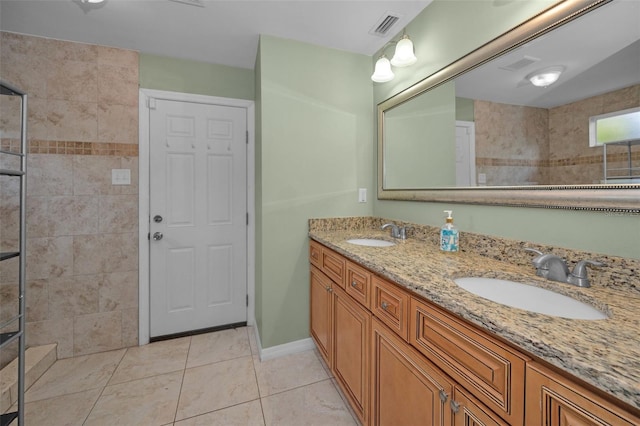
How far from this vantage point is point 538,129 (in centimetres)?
114

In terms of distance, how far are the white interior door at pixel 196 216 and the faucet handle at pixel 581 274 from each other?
2.22 meters

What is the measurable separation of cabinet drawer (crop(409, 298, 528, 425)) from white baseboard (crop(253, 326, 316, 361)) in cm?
138

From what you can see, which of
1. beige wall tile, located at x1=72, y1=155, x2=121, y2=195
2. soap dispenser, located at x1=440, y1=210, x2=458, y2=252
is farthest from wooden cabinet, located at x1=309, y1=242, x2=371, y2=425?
beige wall tile, located at x1=72, y1=155, x2=121, y2=195

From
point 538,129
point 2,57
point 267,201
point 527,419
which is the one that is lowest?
point 527,419

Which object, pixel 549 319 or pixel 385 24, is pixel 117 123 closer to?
pixel 385 24

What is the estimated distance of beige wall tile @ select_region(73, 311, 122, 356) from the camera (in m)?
2.04

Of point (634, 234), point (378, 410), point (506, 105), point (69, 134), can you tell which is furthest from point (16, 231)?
point (634, 234)

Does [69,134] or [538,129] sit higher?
[69,134]

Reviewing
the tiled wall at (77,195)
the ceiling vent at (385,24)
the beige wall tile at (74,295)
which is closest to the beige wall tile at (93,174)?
the tiled wall at (77,195)

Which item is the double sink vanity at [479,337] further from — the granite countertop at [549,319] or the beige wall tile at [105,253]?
the beige wall tile at [105,253]

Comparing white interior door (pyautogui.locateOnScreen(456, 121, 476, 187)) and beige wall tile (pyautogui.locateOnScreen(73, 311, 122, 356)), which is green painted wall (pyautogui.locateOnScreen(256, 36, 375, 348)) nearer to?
white interior door (pyautogui.locateOnScreen(456, 121, 476, 187))

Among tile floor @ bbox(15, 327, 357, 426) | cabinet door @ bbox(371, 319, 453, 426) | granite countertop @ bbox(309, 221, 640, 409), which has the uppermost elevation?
granite countertop @ bbox(309, 221, 640, 409)

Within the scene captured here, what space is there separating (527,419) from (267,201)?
1696 millimetres

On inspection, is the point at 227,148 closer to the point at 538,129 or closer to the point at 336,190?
the point at 336,190
